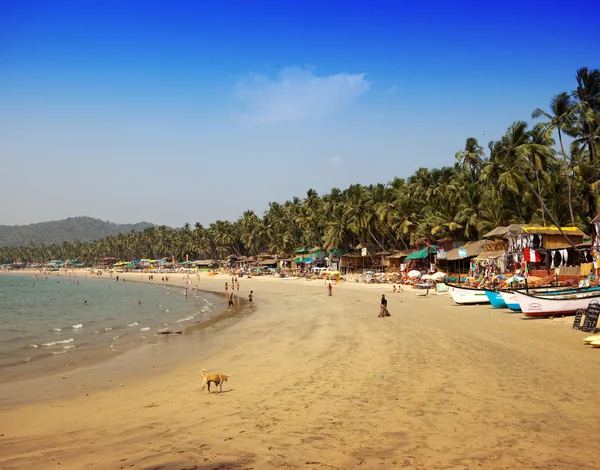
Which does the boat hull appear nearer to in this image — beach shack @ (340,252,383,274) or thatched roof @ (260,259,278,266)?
beach shack @ (340,252,383,274)

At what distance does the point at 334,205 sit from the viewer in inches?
3088

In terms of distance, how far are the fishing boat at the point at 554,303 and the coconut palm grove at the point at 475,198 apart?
53.7 feet

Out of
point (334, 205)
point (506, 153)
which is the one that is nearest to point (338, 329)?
point (506, 153)

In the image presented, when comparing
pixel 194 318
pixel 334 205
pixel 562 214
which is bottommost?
pixel 194 318

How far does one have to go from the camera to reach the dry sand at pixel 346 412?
6.53 metres

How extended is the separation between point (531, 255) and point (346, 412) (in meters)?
27.9

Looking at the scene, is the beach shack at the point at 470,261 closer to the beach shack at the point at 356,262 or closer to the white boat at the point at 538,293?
the white boat at the point at 538,293

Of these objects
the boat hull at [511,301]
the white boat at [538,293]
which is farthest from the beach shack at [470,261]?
the boat hull at [511,301]

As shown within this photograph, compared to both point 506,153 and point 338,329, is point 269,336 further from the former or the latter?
point 506,153

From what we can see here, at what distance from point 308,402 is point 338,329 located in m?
12.4

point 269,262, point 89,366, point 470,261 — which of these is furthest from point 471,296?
point 269,262

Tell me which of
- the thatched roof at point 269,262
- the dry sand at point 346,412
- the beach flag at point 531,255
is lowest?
the dry sand at point 346,412

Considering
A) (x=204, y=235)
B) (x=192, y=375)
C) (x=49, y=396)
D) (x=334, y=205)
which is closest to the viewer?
(x=49, y=396)

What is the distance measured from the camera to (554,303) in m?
20.1
